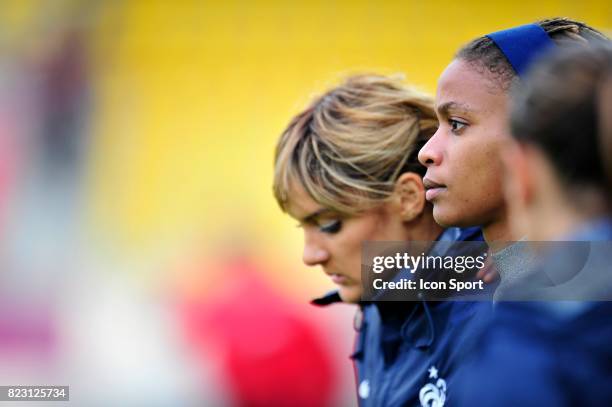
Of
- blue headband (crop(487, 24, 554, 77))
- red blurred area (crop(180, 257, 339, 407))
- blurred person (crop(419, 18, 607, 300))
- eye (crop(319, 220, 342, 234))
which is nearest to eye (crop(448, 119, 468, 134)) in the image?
blurred person (crop(419, 18, 607, 300))

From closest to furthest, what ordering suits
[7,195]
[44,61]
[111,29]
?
[7,195], [44,61], [111,29]

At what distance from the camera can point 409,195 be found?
187 centimetres

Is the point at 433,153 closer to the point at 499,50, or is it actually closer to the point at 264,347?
the point at 499,50

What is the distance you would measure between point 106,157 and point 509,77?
18.9 ft

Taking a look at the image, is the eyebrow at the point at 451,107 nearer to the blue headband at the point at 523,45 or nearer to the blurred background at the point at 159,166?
the blue headband at the point at 523,45

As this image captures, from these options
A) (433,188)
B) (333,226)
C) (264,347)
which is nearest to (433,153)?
(433,188)

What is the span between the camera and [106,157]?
6828mm

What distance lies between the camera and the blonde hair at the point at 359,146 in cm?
188

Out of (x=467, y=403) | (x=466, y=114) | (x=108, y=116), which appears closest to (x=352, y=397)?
(x=466, y=114)

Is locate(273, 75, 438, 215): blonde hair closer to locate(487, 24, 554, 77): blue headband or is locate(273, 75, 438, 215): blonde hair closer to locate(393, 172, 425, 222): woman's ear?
locate(393, 172, 425, 222): woman's ear

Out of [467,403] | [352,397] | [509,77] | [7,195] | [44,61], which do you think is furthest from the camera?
[44,61]

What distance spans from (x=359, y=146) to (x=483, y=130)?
0.53 metres

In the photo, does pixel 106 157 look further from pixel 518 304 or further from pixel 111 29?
pixel 518 304

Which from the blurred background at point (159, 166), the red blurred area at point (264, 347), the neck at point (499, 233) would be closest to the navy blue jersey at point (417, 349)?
the neck at point (499, 233)
